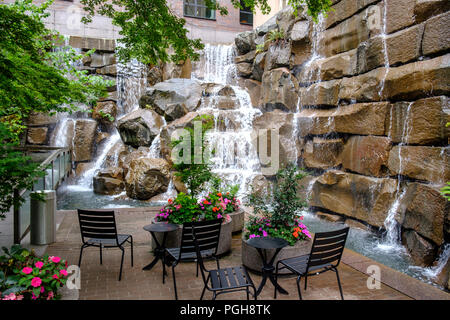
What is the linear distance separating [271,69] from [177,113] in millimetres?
4821

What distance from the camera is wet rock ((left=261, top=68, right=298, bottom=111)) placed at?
45.4 ft

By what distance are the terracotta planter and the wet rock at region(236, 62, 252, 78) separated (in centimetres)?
1418

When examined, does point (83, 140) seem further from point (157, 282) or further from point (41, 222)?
point (157, 282)

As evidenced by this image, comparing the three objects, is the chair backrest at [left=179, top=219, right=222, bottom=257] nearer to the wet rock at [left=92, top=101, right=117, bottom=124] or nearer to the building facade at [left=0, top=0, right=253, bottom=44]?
the wet rock at [left=92, top=101, right=117, bottom=124]

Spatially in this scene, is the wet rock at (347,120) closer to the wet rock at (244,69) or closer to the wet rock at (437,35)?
the wet rock at (437,35)

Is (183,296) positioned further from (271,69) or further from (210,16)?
(210,16)

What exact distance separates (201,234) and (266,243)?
0.84 metres

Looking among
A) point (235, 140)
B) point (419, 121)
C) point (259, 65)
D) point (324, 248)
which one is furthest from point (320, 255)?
point (259, 65)

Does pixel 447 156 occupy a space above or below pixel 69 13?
below

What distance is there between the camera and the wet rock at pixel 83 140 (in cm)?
1598

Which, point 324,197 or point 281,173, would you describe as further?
point 324,197

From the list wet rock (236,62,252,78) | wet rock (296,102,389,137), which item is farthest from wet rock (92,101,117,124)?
wet rock (296,102,389,137)

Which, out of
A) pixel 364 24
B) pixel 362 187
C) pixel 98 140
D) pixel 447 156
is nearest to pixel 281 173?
pixel 447 156

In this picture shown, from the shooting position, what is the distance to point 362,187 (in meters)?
9.44
